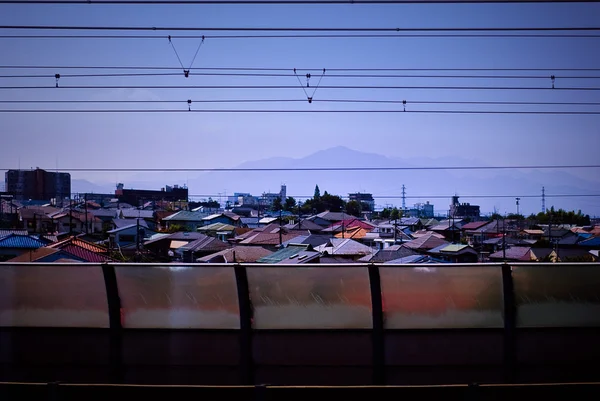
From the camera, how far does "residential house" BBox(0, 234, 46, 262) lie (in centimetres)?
1845

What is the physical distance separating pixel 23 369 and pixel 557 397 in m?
5.03

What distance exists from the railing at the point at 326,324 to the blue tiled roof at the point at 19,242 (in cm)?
1605

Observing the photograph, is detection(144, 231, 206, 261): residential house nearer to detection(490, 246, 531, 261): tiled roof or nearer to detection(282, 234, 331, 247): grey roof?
detection(282, 234, 331, 247): grey roof

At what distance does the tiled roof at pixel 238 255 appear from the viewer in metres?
22.9

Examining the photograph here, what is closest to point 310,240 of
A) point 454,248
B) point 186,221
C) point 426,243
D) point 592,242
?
point 426,243

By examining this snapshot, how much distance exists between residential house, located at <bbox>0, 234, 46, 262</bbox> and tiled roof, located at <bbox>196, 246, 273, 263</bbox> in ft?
24.8

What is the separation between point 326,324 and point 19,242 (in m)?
18.6

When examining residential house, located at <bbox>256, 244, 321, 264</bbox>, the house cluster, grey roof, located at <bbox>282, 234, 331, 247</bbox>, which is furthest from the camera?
grey roof, located at <bbox>282, 234, 331, 247</bbox>

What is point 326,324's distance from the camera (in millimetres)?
4664

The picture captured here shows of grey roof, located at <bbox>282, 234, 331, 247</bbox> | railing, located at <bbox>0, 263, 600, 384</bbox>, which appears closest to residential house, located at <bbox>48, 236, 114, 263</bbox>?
grey roof, located at <bbox>282, 234, 331, 247</bbox>

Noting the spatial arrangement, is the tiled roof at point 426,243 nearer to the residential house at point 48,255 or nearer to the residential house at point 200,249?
the residential house at point 200,249

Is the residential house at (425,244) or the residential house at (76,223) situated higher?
the residential house at (76,223)

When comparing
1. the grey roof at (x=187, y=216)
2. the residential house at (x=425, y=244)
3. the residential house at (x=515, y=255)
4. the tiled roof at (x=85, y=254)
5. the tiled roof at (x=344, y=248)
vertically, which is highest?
the grey roof at (x=187, y=216)

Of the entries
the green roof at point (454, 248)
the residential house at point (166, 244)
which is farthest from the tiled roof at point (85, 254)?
the green roof at point (454, 248)
